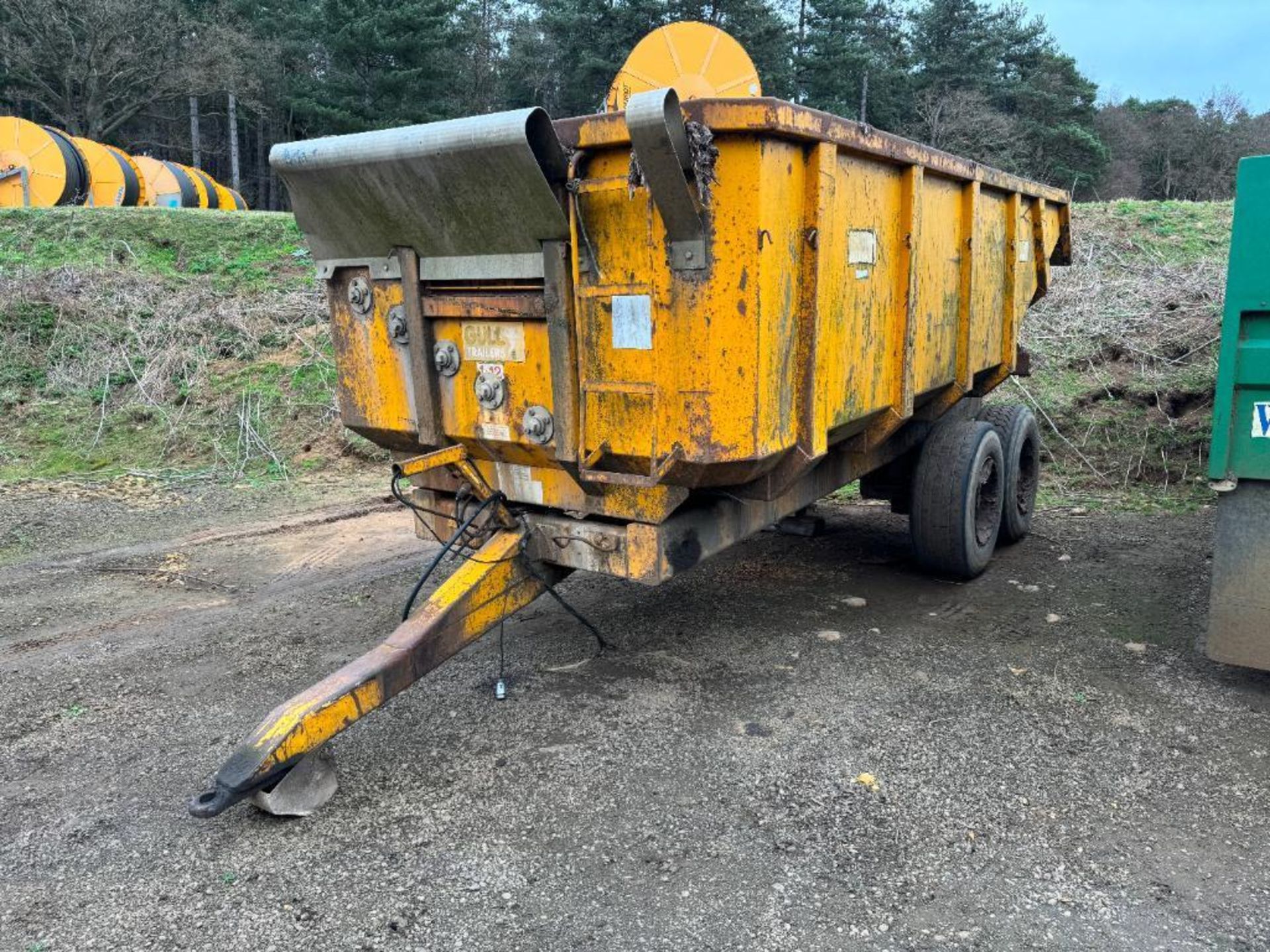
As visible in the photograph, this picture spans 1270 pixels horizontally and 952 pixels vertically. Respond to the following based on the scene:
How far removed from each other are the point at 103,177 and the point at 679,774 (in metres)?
19.0

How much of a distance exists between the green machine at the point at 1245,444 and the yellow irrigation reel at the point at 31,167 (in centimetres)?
1723

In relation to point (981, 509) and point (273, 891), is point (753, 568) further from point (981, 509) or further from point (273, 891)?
point (273, 891)

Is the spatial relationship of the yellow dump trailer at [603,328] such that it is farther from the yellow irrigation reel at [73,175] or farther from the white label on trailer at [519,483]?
the yellow irrigation reel at [73,175]

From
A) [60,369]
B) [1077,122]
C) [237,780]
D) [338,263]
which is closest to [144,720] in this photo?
[237,780]

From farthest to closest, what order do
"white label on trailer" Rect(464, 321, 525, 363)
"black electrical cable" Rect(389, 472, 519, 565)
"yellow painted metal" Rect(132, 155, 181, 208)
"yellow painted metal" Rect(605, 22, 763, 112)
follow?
"yellow painted metal" Rect(132, 155, 181, 208) < "yellow painted metal" Rect(605, 22, 763, 112) < "black electrical cable" Rect(389, 472, 519, 565) < "white label on trailer" Rect(464, 321, 525, 363)

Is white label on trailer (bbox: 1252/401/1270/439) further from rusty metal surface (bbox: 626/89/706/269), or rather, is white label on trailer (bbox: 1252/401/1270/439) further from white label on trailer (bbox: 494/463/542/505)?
white label on trailer (bbox: 494/463/542/505)

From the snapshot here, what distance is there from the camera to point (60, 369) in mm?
10555

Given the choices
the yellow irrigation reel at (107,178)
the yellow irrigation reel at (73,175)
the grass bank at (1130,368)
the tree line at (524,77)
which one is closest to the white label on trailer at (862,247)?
the grass bank at (1130,368)

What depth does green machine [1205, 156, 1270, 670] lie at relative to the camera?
3805 millimetres

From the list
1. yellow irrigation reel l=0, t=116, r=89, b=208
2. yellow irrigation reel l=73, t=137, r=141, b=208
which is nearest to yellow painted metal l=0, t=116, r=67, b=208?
yellow irrigation reel l=0, t=116, r=89, b=208

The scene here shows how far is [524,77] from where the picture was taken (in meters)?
34.2

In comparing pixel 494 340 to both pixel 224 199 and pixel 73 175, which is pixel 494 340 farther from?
pixel 224 199

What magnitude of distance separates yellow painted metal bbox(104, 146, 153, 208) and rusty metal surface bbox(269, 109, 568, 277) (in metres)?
17.8

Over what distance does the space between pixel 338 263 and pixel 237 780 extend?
215cm
